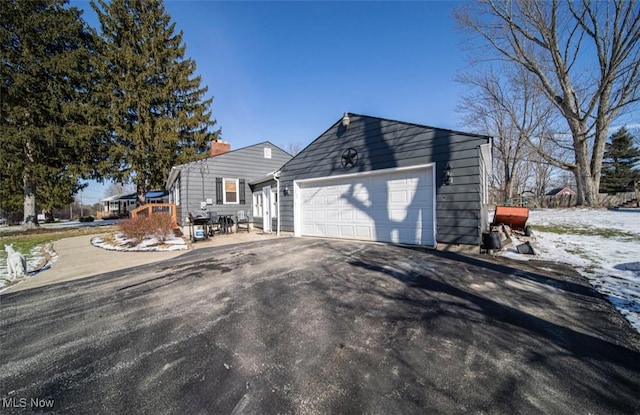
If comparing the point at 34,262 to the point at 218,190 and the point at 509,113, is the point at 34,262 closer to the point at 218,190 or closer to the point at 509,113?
the point at 218,190

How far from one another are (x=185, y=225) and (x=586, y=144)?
69.4ft

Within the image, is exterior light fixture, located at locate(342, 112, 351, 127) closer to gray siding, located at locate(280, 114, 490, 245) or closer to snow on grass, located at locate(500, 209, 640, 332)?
gray siding, located at locate(280, 114, 490, 245)

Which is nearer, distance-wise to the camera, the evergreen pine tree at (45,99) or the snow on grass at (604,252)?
the snow on grass at (604,252)

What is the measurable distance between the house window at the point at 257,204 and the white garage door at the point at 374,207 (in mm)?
3818

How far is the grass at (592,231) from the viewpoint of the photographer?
6781mm

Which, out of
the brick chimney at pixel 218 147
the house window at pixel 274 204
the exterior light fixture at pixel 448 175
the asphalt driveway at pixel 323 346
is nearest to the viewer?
the asphalt driveway at pixel 323 346

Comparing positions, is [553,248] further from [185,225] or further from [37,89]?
[37,89]

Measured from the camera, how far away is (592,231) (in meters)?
7.82

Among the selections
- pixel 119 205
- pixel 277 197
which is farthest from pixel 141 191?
pixel 119 205

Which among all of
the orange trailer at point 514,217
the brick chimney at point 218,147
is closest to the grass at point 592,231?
the orange trailer at point 514,217

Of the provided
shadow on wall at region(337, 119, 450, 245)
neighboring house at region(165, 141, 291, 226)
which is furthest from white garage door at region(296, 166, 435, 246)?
neighboring house at region(165, 141, 291, 226)

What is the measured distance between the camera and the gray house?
6.00 metres

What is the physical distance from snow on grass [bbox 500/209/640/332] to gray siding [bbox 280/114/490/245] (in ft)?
4.35

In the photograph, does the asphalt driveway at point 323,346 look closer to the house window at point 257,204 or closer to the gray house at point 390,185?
the gray house at point 390,185
